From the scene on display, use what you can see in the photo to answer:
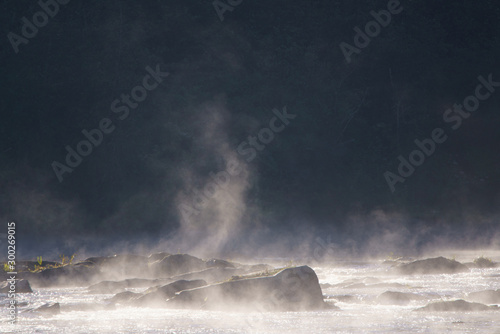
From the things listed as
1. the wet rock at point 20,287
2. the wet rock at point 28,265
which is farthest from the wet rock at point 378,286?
the wet rock at point 28,265

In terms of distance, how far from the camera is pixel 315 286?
19.9m

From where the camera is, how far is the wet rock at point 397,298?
21.0 metres

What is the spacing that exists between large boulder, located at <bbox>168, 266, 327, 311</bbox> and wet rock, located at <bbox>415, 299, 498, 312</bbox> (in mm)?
2680

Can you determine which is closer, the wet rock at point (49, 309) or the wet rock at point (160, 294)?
the wet rock at point (49, 309)

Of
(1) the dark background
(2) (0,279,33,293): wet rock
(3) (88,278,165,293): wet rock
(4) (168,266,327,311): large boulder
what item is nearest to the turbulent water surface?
(4) (168,266,327,311): large boulder

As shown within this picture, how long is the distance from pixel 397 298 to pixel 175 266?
11692 mm

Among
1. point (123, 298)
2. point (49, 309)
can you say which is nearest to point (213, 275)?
point (123, 298)

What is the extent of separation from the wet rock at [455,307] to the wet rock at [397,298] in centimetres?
203

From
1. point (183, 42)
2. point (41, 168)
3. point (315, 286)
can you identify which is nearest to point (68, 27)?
point (183, 42)

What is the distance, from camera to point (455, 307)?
61.7ft

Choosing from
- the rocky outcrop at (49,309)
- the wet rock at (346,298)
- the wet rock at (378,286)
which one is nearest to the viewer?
the rocky outcrop at (49,309)

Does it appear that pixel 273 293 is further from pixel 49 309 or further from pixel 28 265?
pixel 28 265

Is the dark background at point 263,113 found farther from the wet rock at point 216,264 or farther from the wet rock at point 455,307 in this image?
the wet rock at point 455,307

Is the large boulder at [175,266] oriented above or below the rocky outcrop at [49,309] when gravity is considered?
above
